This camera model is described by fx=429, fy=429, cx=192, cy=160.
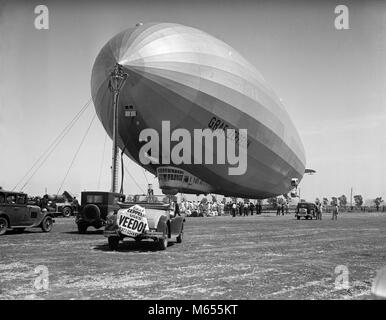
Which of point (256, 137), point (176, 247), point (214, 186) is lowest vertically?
point (176, 247)

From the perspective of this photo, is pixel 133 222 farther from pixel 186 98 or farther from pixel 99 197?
pixel 186 98

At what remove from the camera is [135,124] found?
92.2ft

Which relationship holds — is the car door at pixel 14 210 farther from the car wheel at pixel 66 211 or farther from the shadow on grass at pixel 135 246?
the car wheel at pixel 66 211

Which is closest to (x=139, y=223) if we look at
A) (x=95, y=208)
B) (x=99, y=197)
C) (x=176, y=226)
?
(x=176, y=226)

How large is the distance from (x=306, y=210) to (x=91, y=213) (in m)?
24.9

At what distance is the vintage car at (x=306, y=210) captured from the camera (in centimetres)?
3853

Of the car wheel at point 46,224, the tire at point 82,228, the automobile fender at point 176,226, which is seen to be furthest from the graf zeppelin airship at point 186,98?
the automobile fender at point 176,226

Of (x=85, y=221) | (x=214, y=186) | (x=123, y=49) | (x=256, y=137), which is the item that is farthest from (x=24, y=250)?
A: (x=214, y=186)

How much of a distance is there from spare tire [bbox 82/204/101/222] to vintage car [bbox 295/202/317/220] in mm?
24016

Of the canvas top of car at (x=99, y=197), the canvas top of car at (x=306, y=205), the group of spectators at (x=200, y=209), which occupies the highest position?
the canvas top of car at (x=99, y=197)

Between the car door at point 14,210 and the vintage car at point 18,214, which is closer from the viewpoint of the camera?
the vintage car at point 18,214

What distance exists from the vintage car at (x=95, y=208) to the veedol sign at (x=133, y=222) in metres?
6.03

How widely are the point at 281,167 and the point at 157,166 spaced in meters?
10.3
